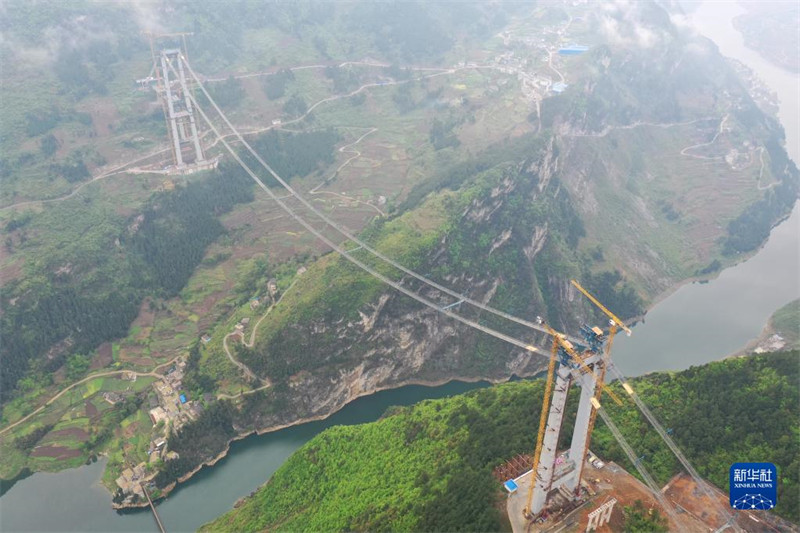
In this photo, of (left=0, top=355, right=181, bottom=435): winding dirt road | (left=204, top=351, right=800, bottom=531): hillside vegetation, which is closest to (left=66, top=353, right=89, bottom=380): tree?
(left=0, top=355, right=181, bottom=435): winding dirt road

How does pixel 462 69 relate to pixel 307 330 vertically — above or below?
above

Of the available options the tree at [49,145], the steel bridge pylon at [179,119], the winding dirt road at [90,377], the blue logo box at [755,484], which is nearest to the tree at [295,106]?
the steel bridge pylon at [179,119]

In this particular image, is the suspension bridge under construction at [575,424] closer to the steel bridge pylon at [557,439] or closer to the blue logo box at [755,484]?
the steel bridge pylon at [557,439]

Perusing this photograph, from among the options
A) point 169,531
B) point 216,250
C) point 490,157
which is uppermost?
point 490,157

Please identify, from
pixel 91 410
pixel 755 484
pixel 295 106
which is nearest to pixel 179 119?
pixel 295 106

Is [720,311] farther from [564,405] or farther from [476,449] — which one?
[564,405]

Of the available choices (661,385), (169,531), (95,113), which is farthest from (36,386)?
(661,385)

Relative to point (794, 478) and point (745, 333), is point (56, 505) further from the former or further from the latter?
point (745, 333)
